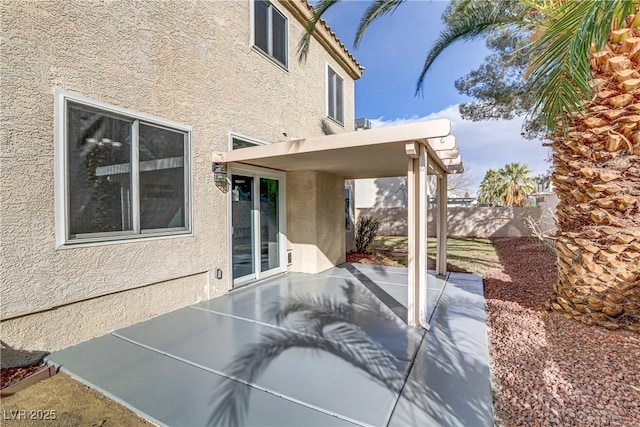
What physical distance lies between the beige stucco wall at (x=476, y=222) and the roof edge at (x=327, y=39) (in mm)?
11775

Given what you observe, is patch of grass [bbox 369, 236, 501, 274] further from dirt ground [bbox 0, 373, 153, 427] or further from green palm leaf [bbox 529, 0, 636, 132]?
dirt ground [bbox 0, 373, 153, 427]

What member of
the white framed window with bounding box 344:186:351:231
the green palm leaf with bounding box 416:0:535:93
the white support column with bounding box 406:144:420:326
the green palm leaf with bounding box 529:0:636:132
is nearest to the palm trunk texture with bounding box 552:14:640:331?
the green palm leaf with bounding box 529:0:636:132

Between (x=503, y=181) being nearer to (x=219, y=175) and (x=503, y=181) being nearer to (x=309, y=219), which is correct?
(x=309, y=219)

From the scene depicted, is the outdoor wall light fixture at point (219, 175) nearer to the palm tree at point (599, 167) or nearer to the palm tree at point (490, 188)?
the palm tree at point (599, 167)

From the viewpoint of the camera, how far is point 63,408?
340 centimetres

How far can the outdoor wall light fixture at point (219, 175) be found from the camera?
23.5 feet

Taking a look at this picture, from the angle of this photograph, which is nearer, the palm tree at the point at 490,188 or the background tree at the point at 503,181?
the background tree at the point at 503,181

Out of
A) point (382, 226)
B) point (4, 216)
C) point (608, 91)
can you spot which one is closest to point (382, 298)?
point (608, 91)

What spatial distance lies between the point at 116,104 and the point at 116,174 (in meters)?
1.23

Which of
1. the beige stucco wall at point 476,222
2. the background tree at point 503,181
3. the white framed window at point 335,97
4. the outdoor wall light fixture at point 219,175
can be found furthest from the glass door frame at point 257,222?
the background tree at point 503,181

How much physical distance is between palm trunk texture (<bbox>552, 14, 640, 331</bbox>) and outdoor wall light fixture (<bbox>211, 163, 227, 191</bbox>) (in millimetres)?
7160

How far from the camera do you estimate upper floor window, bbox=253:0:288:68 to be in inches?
343

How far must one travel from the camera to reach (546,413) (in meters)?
3.23

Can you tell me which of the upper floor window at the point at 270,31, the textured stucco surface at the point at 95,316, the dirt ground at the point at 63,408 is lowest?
the dirt ground at the point at 63,408
